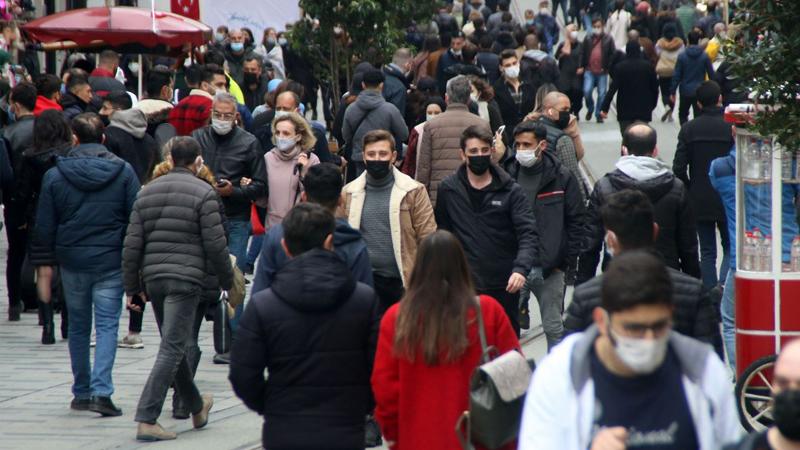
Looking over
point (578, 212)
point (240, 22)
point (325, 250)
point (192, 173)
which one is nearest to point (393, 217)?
point (192, 173)

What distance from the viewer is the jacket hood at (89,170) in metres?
9.05

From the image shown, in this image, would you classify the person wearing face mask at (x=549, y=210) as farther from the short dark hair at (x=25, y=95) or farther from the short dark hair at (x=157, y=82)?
the short dark hair at (x=157, y=82)

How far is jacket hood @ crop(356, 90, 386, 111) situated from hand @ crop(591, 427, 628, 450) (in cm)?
1005

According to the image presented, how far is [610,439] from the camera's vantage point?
3.88 metres

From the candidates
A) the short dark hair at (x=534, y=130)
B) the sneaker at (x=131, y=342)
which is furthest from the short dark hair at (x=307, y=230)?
the sneaker at (x=131, y=342)

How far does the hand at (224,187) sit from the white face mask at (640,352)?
704cm

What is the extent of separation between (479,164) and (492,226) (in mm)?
349

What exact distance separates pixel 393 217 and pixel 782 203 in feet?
7.01

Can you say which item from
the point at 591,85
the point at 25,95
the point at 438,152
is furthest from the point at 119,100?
the point at 591,85

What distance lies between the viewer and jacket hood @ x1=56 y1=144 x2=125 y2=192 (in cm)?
905

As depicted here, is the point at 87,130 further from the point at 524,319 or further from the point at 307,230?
the point at 524,319

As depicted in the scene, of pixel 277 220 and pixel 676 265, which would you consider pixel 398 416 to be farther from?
pixel 277 220

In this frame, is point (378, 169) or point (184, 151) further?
point (378, 169)

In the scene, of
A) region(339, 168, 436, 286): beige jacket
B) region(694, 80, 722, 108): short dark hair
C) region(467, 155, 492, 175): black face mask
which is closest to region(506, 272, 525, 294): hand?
region(339, 168, 436, 286): beige jacket
